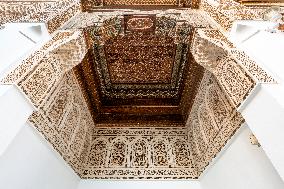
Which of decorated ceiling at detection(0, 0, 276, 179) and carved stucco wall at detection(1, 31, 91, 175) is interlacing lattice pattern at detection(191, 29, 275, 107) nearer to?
decorated ceiling at detection(0, 0, 276, 179)

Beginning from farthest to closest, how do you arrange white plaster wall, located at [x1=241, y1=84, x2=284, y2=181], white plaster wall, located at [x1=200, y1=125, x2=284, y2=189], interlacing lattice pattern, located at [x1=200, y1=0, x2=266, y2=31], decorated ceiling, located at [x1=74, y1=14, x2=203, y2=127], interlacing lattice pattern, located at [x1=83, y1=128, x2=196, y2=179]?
interlacing lattice pattern, located at [x1=83, y1=128, x2=196, y2=179] < decorated ceiling, located at [x1=74, y1=14, x2=203, y2=127] < interlacing lattice pattern, located at [x1=200, y1=0, x2=266, y2=31] < white plaster wall, located at [x1=200, y1=125, x2=284, y2=189] < white plaster wall, located at [x1=241, y1=84, x2=284, y2=181]

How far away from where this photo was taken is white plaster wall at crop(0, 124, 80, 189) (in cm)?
126

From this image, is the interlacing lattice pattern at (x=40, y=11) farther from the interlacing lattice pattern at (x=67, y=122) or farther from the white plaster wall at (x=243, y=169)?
the white plaster wall at (x=243, y=169)

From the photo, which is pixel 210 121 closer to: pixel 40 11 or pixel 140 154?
pixel 140 154

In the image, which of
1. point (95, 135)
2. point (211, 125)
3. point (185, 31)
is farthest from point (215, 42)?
point (95, 135)

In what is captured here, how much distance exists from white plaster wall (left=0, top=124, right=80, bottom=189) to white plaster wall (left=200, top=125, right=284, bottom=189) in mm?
1222

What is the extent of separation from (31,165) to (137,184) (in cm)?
116

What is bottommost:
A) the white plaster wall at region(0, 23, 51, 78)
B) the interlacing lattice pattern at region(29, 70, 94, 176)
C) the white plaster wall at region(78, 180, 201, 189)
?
the white plaster wall at region(78, 180, 201, 189)

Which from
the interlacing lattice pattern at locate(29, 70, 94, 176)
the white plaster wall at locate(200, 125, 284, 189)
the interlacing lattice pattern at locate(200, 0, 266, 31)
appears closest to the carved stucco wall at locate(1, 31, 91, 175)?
the interlacing lattice pattern at locate(29, 70, 94, 176)

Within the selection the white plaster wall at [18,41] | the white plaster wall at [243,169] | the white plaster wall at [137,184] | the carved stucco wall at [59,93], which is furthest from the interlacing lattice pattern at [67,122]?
the white plaster wall at [243,169]

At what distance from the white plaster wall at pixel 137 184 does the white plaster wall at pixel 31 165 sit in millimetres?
374

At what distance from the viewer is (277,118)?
0.94 meters

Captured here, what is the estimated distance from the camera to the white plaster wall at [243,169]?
4.22ft

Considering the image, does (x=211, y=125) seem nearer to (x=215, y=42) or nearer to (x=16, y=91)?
(x=215, y=42)
